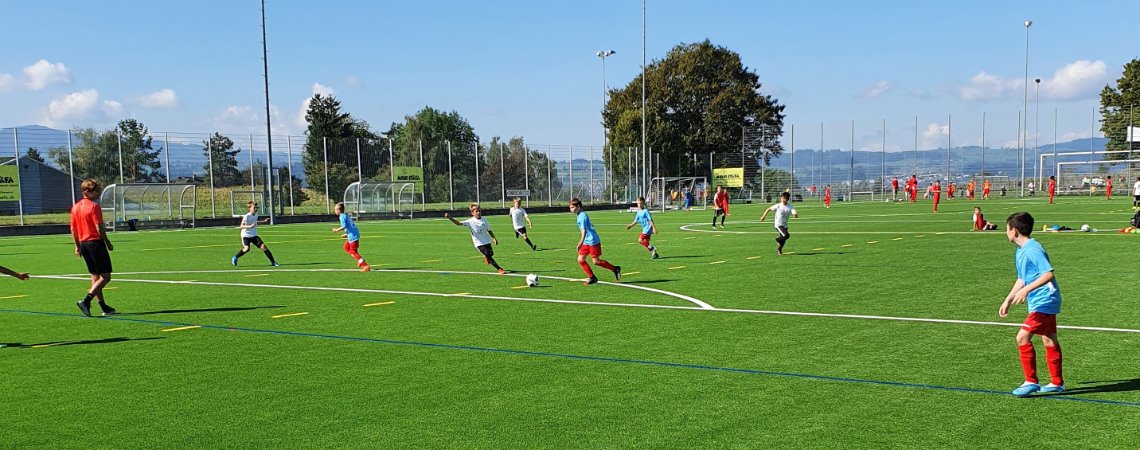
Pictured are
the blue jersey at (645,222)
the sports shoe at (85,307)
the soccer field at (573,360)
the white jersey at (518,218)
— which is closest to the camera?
the soccer field at (573,360)

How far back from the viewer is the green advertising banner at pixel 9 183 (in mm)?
40719

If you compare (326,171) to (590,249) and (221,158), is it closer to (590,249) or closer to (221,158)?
(221,158)

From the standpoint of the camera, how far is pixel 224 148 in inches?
1964

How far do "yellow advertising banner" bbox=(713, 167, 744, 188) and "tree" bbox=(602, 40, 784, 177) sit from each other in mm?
6725

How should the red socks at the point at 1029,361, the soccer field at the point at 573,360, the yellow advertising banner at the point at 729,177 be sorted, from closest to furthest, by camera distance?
the soccer field at the point at 573,360 < the red socks at the point at 1029,361 < the yellow advertising banner at the point at 729,177

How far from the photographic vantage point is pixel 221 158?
5003cm

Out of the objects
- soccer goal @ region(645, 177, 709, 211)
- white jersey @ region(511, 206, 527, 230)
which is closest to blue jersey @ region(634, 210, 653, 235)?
white jersey @ region(511, 206, 527, 230)

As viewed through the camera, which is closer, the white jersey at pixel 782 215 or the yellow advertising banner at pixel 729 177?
the white jersey at pixel 782 215

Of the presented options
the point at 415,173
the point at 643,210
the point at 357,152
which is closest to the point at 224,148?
the point at 357,152

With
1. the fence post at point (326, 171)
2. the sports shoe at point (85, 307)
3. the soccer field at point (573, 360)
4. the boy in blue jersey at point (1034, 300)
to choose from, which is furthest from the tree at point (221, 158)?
the boy in blue jersey at point (1034, 300)

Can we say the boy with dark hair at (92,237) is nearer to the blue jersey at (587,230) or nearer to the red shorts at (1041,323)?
the blue jersey at (587,230)

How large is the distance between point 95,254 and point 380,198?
43093mm

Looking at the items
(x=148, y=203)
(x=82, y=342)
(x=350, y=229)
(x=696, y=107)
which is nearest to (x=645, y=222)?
(x=350, y=229)

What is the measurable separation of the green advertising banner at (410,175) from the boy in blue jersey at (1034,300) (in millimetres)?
53210
